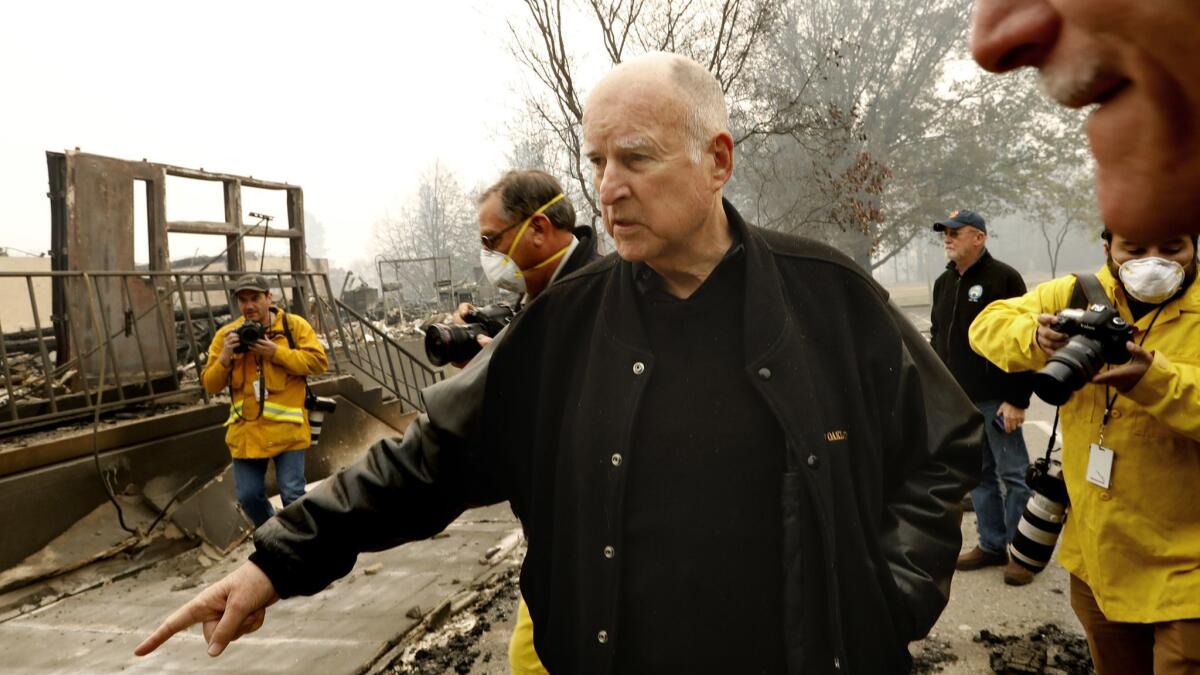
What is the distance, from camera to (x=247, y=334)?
5.73 meters

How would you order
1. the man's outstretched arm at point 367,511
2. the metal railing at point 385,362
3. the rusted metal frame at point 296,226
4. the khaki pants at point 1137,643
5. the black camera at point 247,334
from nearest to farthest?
the man's outstretched arm at point 367,511, the khaki pants at point 1137,643, the black camera at point 247,334, the metal railing at point 385,362, the rusted metal frame at point 296,226

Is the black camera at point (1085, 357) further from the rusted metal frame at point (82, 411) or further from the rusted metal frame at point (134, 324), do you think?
the rusted metal frame at point (134, 324)

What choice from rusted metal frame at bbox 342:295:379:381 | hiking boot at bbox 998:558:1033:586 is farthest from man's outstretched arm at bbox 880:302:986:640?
rusted metal frame at bbox 342:295:379:381

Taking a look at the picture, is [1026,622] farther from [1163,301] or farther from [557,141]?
[557,141]

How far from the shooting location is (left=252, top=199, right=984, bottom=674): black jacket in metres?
1.63

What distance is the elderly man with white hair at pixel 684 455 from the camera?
164cm

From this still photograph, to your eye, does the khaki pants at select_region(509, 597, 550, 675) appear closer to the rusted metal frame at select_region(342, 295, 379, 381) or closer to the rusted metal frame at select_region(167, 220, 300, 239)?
the rusted metal frame at select_region(342, 295, 379, 381)

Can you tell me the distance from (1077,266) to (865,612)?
73.8 meters

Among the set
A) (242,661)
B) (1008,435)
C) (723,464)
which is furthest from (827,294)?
(242,661)

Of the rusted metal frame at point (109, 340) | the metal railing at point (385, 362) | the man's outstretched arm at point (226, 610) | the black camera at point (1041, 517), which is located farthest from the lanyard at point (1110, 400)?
the rusted metal frame at point (109, 340)

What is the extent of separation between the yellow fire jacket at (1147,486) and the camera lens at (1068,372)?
0.15m

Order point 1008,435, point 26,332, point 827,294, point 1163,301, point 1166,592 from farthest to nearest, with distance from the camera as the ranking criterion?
point 26,332
point 1008,435
point 1163,301
point 1166,592
point 827,294

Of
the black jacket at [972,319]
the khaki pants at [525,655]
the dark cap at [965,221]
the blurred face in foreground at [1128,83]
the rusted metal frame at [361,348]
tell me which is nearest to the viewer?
the blurred face in foreground at [1128,83]

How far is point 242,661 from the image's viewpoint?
421 cm
